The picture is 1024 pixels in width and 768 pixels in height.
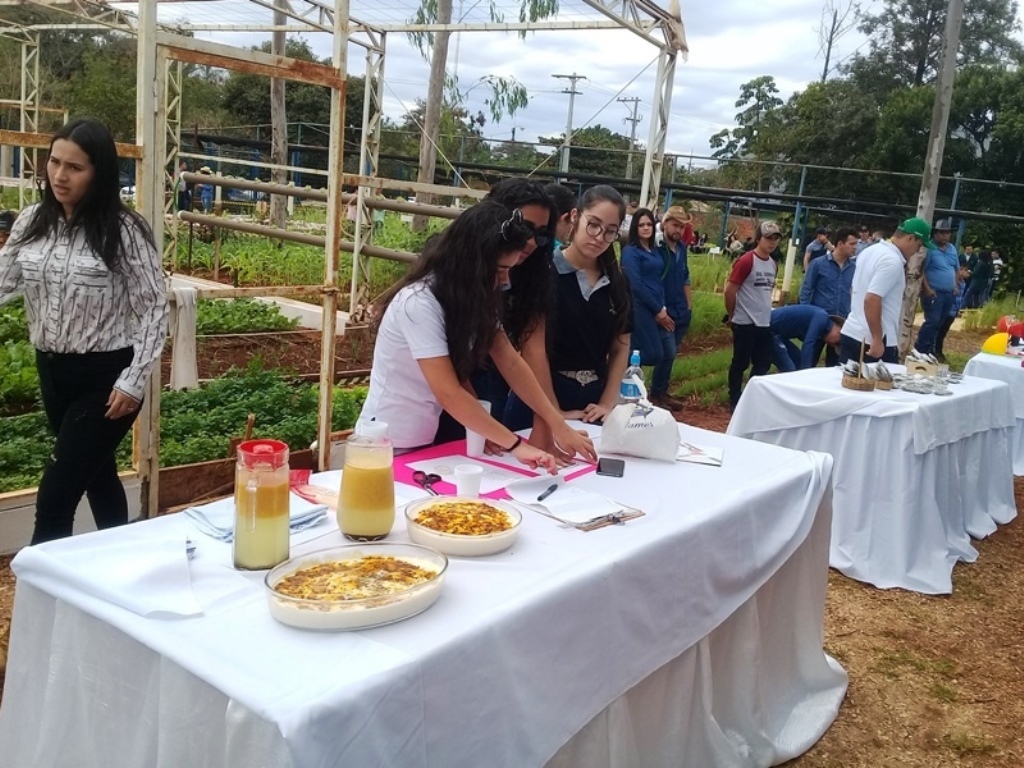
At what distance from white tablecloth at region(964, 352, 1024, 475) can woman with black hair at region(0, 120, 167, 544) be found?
17.1 ft

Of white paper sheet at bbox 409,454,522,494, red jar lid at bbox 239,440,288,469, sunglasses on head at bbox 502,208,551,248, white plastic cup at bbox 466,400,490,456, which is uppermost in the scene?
sunglasses on head at bbox 502,208,551,248

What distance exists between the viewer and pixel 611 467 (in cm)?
225

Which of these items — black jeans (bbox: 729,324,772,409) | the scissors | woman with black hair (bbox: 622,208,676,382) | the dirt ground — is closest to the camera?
the scissors

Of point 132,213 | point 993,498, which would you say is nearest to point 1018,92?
point 993,498

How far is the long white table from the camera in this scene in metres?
1.16

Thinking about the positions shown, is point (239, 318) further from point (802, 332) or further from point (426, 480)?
point (426, 480)

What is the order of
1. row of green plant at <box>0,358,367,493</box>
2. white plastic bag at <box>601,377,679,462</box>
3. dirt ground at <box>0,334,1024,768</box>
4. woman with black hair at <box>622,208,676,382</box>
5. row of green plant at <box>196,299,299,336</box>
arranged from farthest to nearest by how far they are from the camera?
row of green plant at <box>196,299,299,336</box>, woman with black hair at <box>622,208,676,382</box>, row of green plant at <box>0,358,367,493</box>, dirt ground at <box>0,334,1024,768</box>, white plastic bag at <box>601,377,679,462</box>

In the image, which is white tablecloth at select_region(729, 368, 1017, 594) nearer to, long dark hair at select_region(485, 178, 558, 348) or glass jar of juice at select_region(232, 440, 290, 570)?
long dark hair at select_region(485, 178, 558, 348)

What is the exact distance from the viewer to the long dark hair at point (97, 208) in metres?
2.46

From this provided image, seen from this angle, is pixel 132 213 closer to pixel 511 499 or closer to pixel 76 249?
pixel 76 249

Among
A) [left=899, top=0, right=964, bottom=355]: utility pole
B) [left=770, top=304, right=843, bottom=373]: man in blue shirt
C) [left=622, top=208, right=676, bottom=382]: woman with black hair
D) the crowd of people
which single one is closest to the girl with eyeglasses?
the crowd of people

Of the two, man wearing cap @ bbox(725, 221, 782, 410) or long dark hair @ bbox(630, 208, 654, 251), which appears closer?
long dark hair @ bbox(630, 208, 654, 251)

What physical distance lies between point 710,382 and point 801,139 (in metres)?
19.5

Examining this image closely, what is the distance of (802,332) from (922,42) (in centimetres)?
2651
